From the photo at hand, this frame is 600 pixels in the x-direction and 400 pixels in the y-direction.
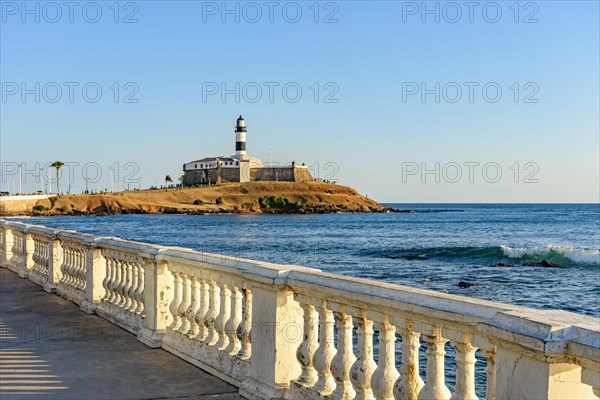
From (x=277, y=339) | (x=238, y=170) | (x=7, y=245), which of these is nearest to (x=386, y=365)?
(x=277, y=339)

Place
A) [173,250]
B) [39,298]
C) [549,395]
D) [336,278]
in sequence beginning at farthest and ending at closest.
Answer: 1. [39,298]
2. [173,250]
3. [336,278]
4. [549,395]

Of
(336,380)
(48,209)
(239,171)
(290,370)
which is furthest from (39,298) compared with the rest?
(239,171)

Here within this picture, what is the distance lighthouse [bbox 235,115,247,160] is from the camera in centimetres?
13950

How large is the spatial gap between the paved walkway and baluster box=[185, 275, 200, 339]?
1.04 feet

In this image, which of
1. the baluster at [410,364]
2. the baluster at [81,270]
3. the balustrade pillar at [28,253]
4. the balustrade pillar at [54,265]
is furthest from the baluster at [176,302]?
the balustrade pillar at [28,253]

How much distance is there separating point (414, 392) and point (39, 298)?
28.3ft

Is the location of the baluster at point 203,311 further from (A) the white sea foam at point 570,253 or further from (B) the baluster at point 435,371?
(A) the white sea foam at point 570,253

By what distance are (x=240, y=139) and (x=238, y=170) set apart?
26.2ft

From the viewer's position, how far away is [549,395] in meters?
2.74

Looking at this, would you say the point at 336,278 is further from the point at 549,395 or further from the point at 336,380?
the point at 549,395

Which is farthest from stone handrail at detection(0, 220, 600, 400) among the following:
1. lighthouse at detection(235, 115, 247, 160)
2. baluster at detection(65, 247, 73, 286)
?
lighthouse at detection(235, 115, 247, 160)

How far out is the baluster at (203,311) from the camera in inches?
251

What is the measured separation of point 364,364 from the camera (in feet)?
13.7

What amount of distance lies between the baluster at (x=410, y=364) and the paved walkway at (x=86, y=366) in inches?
79.3
